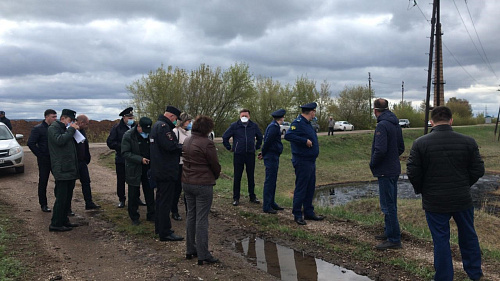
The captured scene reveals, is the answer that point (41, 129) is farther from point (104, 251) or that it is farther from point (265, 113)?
point (265, 113)

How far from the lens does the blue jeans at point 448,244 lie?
14.1 feet

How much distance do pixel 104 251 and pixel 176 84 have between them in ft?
82.1

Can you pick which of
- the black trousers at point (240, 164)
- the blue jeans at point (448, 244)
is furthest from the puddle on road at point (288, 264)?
the black trousers at point (240, 164)

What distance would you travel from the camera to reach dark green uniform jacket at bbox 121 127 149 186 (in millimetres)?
6463

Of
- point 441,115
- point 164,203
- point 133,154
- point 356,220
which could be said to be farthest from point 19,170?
point 441,115

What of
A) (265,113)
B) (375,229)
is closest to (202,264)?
(375,229)

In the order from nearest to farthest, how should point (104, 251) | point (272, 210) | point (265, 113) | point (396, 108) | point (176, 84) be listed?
point (104, 251)
point (272, 210)
point (176, 84)
point (265, 113)
point (396, 108)

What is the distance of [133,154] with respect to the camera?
6.48m

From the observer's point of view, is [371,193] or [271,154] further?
[371,193]

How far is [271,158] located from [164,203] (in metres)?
2.75

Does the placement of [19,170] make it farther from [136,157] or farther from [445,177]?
[445,177]

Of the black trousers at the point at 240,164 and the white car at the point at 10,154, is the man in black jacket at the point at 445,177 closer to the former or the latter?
the black trousers at the point at 240,164

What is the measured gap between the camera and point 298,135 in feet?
23.1

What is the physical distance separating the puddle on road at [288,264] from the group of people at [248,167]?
710 millimetres
